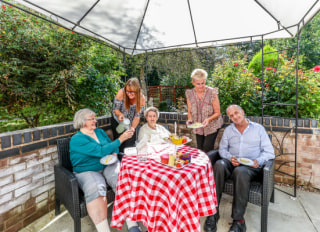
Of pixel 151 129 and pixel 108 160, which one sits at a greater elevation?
pixel 151 129

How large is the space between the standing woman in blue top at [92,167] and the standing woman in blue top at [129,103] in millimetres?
554

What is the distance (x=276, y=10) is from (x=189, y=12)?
1133mm

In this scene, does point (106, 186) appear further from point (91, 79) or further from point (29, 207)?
point (91, 79)

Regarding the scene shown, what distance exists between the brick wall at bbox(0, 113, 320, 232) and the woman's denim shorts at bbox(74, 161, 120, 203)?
539 mm

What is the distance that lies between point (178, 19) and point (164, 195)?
2595 mm

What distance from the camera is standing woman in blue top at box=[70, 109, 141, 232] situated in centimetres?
168

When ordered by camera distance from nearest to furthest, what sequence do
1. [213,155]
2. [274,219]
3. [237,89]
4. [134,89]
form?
[274,219] < [213,155] < [134,89] < [237,89]

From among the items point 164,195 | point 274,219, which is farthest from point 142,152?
point 274,219

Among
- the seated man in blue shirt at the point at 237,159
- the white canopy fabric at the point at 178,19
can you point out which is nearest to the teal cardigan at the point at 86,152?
the seated man in blue shirt at the point at 237,159

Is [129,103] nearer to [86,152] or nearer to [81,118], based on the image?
[81,118]

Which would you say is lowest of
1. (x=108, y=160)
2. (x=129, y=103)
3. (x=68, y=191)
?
(x=68, y=191)

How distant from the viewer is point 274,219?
210cm

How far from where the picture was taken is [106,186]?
1.93 meters

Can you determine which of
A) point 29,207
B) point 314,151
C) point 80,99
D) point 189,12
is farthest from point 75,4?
point 314,151
